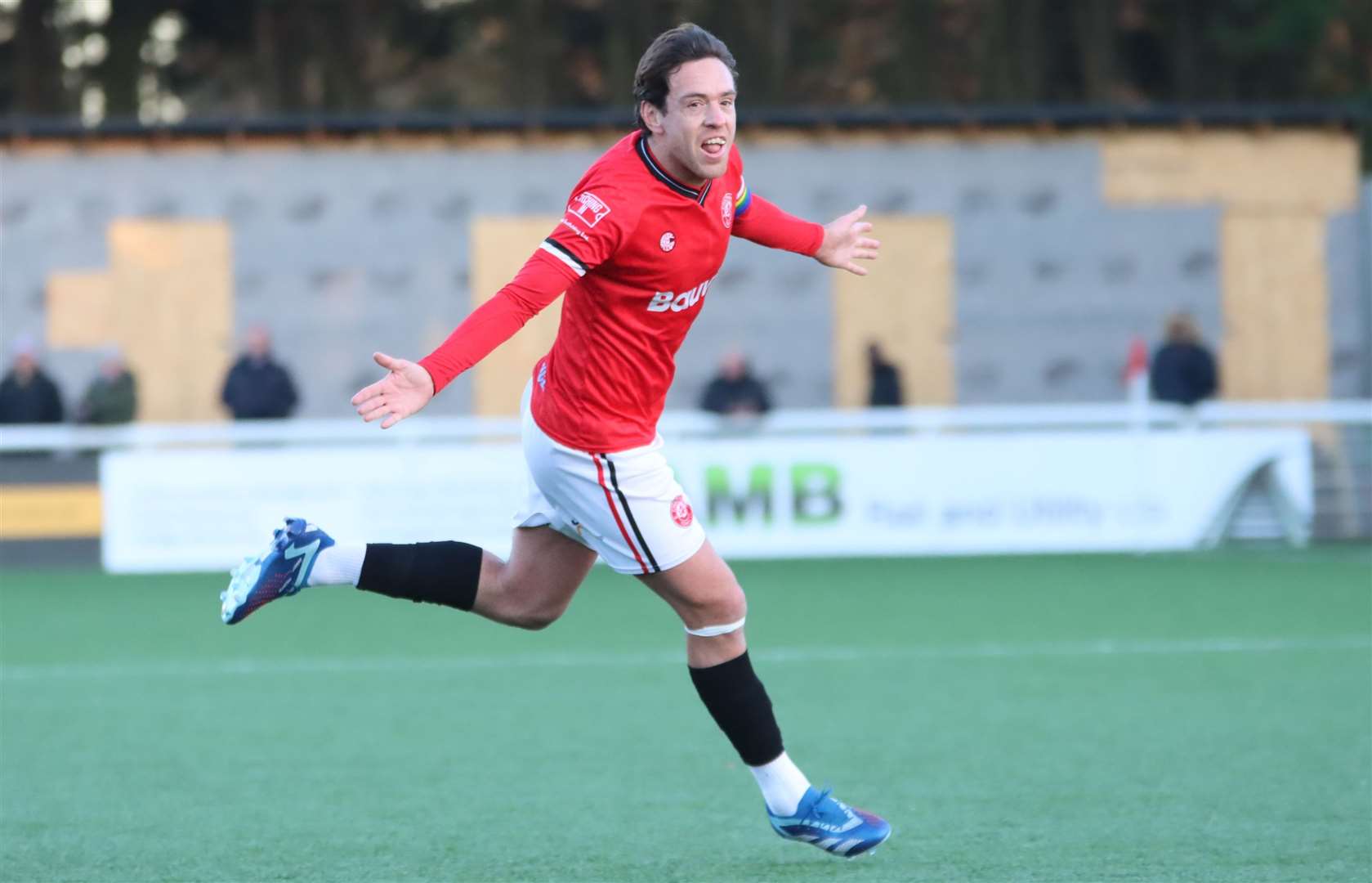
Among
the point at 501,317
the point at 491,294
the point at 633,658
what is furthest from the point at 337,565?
the point at 491,294

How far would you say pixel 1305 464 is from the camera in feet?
50.6

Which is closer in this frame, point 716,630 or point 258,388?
point 716,630

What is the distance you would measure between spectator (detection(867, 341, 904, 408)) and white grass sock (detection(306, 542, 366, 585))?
1297 cm

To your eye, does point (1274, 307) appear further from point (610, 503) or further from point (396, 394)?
point (396, 394)

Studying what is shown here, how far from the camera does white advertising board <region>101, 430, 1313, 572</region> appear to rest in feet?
48.3

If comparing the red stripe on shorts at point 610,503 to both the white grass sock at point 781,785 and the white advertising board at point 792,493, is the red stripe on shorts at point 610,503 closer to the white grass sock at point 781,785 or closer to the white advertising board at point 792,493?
the white grass sock at point 781,785

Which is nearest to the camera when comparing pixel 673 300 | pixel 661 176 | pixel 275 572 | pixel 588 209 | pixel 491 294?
pixel 588 209

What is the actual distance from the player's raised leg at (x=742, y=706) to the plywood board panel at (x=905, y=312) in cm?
1555

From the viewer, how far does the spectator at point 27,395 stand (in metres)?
16.3

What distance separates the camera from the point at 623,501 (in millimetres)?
4855

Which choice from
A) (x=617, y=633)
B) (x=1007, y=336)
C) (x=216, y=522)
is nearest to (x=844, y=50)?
(x=1007, y=336)

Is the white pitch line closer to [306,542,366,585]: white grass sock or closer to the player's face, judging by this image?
[306,542,366,585]: white grass sock

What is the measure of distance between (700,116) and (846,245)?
90 centimetres

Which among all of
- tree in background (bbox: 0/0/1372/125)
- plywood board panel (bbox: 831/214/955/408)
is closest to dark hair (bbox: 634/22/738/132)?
plywood board panel (bbox: 831/214/955/408)
